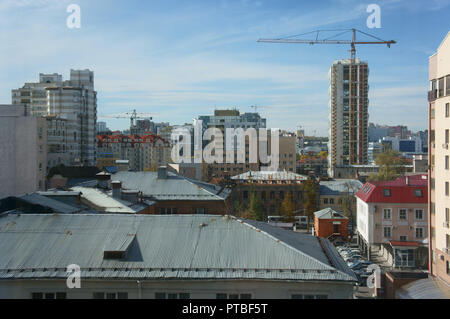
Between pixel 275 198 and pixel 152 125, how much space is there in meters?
97.3

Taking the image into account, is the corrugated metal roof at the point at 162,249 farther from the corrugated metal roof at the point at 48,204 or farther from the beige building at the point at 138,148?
the beige building at the point at 138,148

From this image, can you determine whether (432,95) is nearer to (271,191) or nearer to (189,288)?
(189,288)

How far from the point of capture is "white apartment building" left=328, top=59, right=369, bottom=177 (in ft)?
203

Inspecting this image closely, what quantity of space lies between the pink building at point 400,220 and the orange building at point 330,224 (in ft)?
6.56

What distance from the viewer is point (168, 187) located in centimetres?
1856

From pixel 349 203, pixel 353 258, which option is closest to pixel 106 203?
pixel 353 258

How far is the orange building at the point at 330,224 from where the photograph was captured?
22734 mm

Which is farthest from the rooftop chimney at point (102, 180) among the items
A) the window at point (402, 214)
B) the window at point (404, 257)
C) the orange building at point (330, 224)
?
the window at point (402, 214)

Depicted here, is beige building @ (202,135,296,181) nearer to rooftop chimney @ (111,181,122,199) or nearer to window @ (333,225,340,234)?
window @ (333,225,340,234)

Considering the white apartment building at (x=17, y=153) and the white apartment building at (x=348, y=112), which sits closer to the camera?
the white apartment building at (x=17, y=153)

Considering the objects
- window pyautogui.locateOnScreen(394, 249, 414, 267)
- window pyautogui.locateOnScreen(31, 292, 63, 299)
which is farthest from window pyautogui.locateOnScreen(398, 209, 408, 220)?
window pyautogui.locateOnScreen(31, 292, 63, 299)

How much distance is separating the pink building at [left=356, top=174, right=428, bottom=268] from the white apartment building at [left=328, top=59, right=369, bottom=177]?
40136 mm

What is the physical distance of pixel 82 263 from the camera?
709 cm

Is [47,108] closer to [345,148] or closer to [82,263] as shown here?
[345,148]
